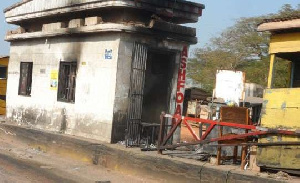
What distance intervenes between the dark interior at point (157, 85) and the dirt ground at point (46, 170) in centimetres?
205

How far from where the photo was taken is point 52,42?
37.0 feet

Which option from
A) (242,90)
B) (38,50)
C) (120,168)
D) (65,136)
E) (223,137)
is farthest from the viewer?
(242,90)

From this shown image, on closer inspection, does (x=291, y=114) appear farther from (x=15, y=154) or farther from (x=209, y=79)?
(x=209, y=79)

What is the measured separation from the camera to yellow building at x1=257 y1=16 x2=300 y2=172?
234 inches

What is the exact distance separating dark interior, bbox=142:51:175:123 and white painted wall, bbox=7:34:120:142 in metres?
1.17

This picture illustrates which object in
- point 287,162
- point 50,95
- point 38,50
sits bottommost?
point 287,162

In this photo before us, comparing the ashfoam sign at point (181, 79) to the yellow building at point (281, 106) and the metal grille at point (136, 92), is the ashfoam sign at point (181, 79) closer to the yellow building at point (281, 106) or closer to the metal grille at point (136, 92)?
the metal grille at point (136, 92)

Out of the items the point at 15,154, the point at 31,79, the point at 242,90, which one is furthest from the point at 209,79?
the point at 15,154

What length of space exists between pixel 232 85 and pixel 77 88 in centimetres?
631

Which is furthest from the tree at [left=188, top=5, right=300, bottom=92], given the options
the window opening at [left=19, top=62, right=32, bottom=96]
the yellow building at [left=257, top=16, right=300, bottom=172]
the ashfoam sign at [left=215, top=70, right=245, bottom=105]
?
the yellow building at [left=257, top=16, right=300, bottom=172]

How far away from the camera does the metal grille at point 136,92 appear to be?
29.6 ft

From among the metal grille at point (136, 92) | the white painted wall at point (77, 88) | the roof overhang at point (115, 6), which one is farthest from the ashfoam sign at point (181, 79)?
the white painted wall at point (77, 88)

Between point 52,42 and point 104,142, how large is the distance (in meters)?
3.81

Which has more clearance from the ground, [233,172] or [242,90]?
[242,90]
